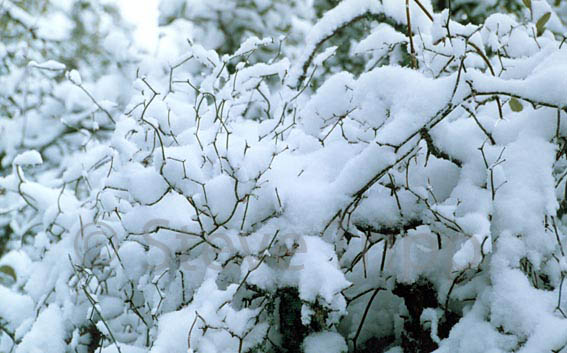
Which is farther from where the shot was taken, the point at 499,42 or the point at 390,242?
the point at 499,42

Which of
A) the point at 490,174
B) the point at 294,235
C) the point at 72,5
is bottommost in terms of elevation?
the point at 72,5

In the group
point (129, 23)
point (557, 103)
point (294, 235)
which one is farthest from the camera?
point (129, 23)

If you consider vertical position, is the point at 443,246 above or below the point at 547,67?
below

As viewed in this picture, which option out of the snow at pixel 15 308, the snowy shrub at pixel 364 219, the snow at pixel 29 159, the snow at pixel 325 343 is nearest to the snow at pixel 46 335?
the snowy shrub at pixel 364 219

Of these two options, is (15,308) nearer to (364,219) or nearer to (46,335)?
(46,335)

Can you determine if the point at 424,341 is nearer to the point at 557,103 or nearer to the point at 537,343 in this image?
the point at 537,343

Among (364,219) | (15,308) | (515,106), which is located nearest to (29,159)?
(15,308)

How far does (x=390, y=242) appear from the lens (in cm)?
109

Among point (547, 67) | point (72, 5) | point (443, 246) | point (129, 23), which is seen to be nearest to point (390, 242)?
point (443, 246)

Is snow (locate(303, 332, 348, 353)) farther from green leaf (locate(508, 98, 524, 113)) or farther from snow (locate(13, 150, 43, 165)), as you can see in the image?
snow (locate(13, 150, 43, 165))

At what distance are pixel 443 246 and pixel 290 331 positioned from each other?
0.38 m

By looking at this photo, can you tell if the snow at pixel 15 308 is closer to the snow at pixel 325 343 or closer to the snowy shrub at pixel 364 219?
the snowy shrub at pixel 364 219

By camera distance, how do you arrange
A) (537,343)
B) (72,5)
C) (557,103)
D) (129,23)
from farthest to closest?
(72,5)
(129,23)
(557,103)
(537,343)

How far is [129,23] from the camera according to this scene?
4.34m
